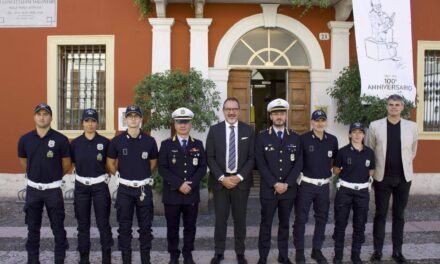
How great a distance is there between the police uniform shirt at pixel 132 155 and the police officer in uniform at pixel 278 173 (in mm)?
1288

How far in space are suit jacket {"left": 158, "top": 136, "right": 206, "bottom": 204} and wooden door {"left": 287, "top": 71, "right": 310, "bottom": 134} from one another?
485 centimetres

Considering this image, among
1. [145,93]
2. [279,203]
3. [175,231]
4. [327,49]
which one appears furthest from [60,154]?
[327,49]

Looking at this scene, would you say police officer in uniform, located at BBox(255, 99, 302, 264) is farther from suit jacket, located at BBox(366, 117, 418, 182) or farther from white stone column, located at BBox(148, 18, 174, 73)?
white stone column, located at BBox(148, 18, 174, 73)

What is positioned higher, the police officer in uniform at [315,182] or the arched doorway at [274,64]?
the arched doorway at [274,64]

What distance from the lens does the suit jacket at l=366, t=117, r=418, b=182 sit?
5.39 m

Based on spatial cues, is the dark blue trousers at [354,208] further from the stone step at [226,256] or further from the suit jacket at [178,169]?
the suit jacket at [178,169]

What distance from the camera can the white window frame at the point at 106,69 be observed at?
9.34 metres

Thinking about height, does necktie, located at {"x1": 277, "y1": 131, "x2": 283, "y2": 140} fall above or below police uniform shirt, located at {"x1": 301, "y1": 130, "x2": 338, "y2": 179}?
above

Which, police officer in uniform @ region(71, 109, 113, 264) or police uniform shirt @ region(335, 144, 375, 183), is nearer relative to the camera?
police officer in uniform @ region(71, 109, 113, 264)

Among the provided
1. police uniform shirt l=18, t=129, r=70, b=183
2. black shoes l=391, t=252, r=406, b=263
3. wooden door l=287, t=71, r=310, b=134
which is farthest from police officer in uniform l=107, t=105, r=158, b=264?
wooden door l=287, t=71, r=310, b=134

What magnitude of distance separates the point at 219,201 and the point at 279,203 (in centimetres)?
70

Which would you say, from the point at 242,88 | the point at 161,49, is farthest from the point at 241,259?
the point at 161,49

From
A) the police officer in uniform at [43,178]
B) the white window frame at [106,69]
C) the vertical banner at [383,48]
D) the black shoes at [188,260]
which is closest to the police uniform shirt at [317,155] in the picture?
the black shoes at [188,260]

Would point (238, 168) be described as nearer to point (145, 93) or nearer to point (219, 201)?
point (219, 201)
